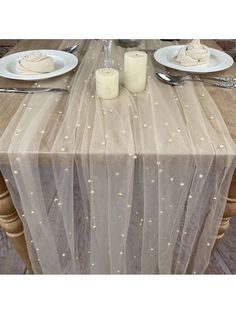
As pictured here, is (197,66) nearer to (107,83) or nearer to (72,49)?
(107,83)

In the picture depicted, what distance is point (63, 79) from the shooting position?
84 centimetres

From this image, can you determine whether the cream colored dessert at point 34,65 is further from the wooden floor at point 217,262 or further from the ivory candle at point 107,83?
the wooden floor at point 217,262

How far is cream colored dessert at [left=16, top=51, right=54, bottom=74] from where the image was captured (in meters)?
0.81

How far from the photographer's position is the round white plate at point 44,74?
80 cm

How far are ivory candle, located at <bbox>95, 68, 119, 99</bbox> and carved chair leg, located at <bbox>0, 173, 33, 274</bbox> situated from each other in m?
0.29

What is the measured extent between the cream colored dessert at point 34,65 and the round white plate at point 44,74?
14 mm

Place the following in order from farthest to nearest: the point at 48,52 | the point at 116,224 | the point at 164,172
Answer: the point at 48,52, the point at 116,224, the point at 164,172

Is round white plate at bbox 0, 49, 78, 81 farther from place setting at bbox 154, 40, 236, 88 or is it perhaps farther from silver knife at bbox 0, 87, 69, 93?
place setting at bbox 154, 40, 236, 88

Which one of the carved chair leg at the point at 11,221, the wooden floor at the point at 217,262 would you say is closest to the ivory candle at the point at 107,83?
the carved chair leg at the point at 11,221

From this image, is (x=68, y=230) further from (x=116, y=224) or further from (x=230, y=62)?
(x=230, y=62)

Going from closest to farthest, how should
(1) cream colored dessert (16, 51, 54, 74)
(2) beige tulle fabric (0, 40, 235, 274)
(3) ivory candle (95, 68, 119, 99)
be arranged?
(2) beige tulle fabric (0, 40, 235, 274) → (3) ivory candle (95, 68, 119, 99) → (1) cream colored dessert (16, 51, 54, 74)

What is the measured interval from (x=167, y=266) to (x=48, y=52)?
2.25 feet

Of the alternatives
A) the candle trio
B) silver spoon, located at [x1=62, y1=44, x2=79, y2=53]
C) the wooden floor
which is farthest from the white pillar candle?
the wooden floor

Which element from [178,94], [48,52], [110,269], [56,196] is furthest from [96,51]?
[110,269]
